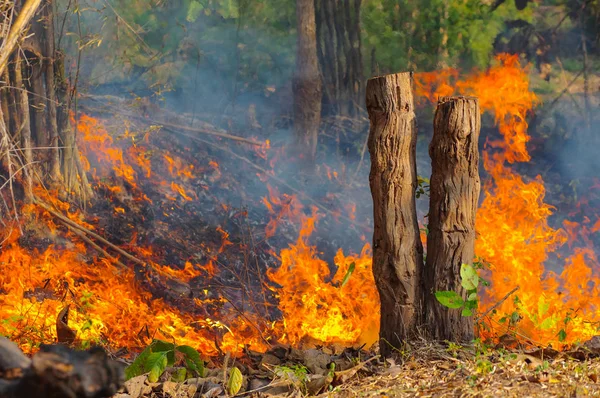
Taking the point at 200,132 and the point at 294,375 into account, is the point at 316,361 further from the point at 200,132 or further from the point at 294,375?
the point at 200,132

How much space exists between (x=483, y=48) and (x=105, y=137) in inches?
186

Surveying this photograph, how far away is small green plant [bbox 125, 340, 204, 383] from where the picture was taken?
12.8 feet

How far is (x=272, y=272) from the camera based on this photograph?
7414mm

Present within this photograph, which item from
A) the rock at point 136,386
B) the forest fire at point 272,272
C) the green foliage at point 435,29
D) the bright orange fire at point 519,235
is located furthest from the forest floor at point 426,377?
the green foliage at point 435,29

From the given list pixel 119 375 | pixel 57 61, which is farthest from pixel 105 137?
pixel 119 375

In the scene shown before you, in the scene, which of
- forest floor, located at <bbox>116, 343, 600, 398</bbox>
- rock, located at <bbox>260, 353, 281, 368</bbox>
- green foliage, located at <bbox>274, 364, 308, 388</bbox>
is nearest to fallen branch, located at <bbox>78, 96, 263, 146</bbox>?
rock, located at <bbox>260, 353, 281, 368</bbox>

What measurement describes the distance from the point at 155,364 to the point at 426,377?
1528 mm

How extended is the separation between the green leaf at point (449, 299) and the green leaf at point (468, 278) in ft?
0.28

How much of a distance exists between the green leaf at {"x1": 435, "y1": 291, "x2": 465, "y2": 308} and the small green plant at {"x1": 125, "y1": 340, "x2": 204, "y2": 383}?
1456 millimetres

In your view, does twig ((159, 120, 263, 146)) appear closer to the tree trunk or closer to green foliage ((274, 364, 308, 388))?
the tree trunk

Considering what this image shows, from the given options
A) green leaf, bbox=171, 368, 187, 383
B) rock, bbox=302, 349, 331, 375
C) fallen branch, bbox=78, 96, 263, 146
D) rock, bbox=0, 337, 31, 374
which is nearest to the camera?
rock, bbox=0, 337, 31, 374

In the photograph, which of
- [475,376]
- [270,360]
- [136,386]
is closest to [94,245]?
[270,360]

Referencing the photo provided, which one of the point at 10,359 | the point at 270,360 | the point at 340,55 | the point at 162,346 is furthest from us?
the point at 340,55

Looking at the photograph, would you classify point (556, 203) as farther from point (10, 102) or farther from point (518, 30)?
point (10, 102)
